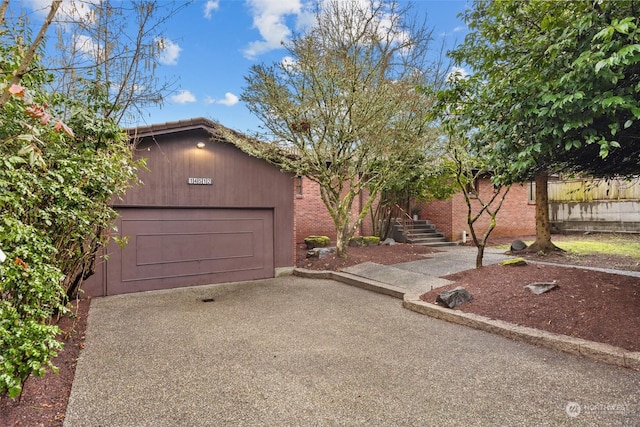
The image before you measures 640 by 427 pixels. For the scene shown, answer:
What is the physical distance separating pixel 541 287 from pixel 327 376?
152 inches

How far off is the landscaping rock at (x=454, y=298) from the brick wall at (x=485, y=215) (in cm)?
856

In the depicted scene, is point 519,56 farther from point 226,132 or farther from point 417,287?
point 226,132

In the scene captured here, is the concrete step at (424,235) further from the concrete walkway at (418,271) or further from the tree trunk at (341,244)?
the tree trunk at (341,244)

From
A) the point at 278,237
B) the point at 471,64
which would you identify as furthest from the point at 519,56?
the point at 278,237

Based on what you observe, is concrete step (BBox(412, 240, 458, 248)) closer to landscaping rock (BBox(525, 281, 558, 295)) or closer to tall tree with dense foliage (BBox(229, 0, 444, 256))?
tall tree with dense foliage (BBox(229, 0, 444, 256))

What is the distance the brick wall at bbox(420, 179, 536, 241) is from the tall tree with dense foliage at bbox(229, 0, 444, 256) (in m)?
5.46

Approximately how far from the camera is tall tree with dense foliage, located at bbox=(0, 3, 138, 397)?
2.31 meters

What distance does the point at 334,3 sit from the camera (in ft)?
28.0

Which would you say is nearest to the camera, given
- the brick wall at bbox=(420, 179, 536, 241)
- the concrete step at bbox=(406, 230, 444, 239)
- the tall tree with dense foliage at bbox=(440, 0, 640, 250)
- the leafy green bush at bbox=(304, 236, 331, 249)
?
the tall tree with dense foliage at bbox=(440, 0, 640, 250)

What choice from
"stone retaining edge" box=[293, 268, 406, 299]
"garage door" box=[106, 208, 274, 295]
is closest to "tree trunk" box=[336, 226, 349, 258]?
"stone retaining edge" box=[293, 268, 406, 299]

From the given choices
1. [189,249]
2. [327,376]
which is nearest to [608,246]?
[327,376]

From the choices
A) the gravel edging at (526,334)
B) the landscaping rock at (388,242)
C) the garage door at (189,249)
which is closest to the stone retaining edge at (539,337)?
the gravel edging at (526,334)

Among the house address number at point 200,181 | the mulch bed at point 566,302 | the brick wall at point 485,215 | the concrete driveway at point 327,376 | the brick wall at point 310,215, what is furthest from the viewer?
the brick wall at point 485,215

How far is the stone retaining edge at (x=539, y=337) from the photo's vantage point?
3.44m
